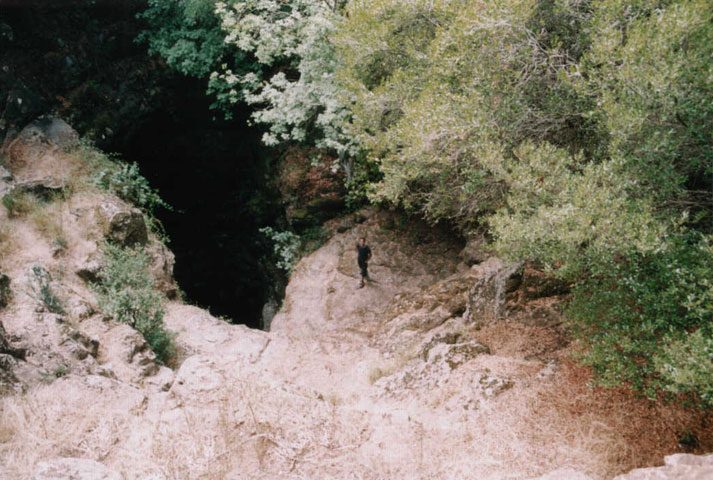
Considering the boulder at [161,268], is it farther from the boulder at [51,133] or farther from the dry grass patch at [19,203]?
the boulder at [51,133]

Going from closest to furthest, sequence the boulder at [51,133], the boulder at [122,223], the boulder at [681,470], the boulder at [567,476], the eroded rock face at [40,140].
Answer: the boulder at [681,470], the boulder at [567,476], the boulder at [122,223], the eroded rock face at [40,140], the boulder at [51,133]

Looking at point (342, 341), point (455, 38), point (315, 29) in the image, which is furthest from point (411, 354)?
point (315, 29)

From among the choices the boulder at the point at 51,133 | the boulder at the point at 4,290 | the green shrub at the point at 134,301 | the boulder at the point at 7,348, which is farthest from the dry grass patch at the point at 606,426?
the boulder at the point at 51,133

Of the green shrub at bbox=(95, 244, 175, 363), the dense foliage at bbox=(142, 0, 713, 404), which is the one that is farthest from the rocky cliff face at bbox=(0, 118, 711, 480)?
the dense foliage at bbox=(142, 0, 713, 404)

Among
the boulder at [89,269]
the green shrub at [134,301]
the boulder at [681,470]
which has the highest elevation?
the boulder at [681,470]

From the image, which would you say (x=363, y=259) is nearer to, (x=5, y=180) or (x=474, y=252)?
(x=474, y=252)

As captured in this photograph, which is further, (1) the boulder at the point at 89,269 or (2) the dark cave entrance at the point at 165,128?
(2) the dark cave entrance at the point at 165,128

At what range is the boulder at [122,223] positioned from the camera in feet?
44.6

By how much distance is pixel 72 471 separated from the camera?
184 inches

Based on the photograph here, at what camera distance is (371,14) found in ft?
32.4

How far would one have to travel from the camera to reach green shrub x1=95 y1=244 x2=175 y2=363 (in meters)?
10.6

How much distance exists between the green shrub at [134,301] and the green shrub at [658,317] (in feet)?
28.2

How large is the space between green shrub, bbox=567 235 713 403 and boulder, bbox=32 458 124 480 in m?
5.54

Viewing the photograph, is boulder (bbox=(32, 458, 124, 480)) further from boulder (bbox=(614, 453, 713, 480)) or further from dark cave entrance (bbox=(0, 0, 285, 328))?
dark cave entrance (bbox=(0, 0, 285, 328))
